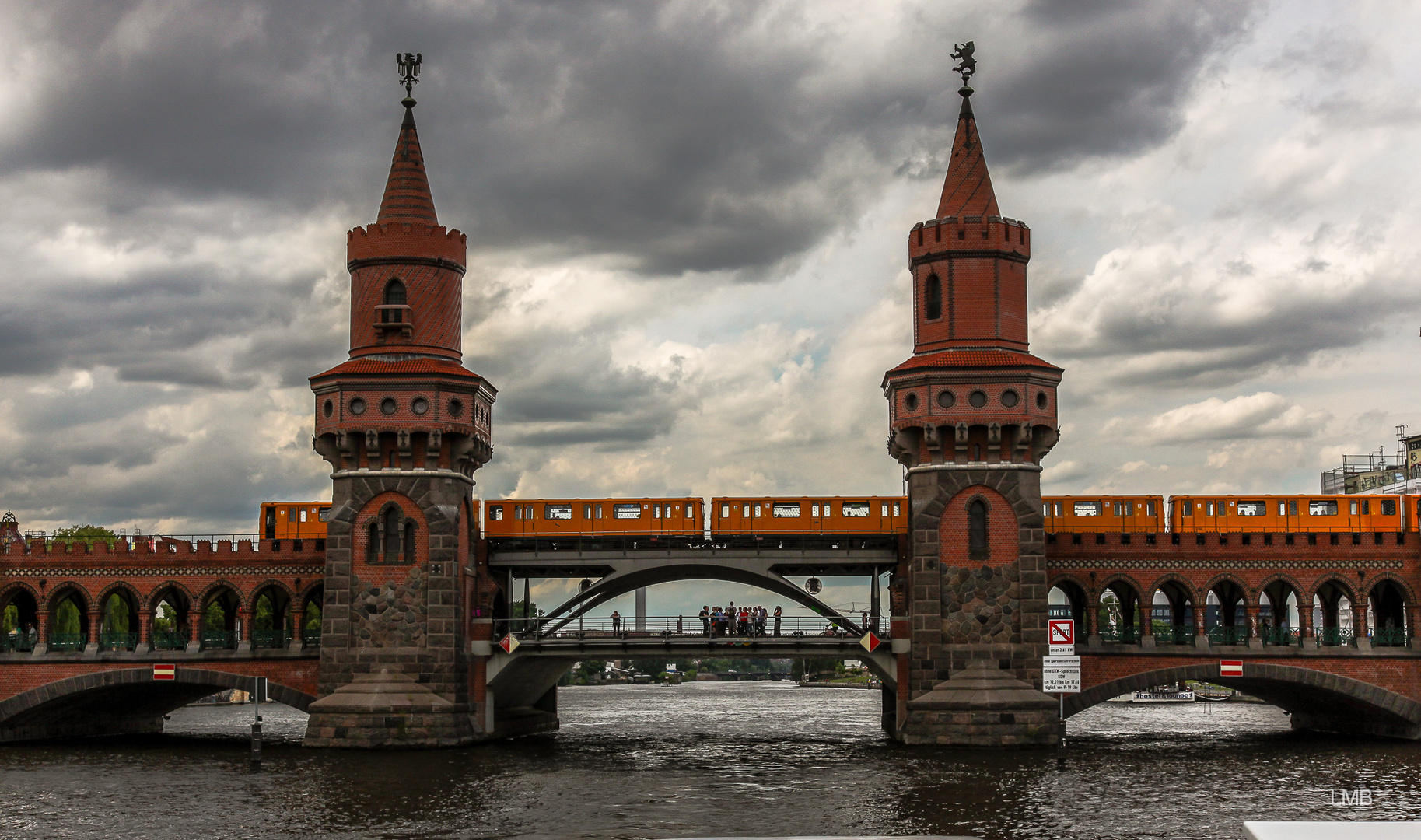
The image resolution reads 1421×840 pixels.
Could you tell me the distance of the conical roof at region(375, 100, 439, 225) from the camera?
65.4 meters

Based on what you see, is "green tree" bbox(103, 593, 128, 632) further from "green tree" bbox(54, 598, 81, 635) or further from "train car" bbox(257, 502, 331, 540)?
"train car" bbox(257, 502, 331, 540)

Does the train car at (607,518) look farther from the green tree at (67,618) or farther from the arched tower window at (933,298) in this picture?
the green tree at (67,618)

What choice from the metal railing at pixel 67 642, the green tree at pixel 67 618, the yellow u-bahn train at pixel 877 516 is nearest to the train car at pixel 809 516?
the yellow u-bahn train at pixel 877 516

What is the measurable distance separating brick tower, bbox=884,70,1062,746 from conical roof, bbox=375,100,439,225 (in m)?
23.3

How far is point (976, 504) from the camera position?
199ft

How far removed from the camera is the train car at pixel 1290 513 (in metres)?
64.1

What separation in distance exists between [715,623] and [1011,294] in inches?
785

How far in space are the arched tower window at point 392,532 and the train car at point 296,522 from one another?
7.19 m

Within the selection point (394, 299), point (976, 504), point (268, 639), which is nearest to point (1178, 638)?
point (976, 504)

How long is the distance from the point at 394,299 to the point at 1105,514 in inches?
1358

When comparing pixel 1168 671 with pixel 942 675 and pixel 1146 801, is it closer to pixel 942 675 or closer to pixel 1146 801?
pixel 942 675

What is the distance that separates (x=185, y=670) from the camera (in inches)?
2552

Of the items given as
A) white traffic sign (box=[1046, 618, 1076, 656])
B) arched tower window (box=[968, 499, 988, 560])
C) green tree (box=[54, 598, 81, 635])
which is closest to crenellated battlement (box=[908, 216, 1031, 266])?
arched tower window (box=[968, 499, 988, 560])

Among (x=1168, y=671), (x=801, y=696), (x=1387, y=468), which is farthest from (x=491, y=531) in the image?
(x=1387, y=468)
